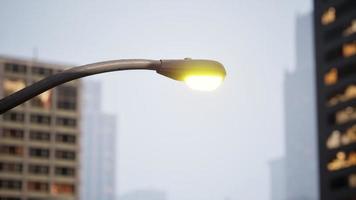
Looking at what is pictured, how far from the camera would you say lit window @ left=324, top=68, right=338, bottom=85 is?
119 meters

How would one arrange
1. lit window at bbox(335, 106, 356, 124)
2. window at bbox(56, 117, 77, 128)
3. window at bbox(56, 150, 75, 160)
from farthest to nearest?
window at bbox(56, 117, 77, 128)
window at bbox(56, 150, 75, 160)
lit window at bbox(335, 106, 356, 124)

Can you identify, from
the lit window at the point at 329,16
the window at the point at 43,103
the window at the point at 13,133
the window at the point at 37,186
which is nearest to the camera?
the lit window at the point at 329,16

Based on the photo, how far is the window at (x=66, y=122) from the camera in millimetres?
148750

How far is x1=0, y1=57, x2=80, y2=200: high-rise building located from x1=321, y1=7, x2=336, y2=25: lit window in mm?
50063

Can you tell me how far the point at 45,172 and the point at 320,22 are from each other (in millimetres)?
56758

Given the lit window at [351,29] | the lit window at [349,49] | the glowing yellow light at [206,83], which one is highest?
the lit window at [351,29]

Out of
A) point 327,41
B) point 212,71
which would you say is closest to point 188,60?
point 212,71

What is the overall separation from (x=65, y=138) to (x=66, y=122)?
10.6 ft

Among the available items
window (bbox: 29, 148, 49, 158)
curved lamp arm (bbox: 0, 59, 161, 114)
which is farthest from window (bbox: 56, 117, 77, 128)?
curved lamp arm (bbox: 0, 59, 161, 114)

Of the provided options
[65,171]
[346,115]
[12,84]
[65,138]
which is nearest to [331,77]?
[346,115]

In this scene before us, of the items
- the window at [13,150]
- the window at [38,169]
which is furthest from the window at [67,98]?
the window at [38,169]

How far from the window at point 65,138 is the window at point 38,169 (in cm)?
580

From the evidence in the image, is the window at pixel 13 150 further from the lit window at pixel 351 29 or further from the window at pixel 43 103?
the lit window at pixel 351 29

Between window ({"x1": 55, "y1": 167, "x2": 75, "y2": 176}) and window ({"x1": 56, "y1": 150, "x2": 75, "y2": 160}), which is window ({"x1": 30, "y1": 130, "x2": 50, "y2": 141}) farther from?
window ({"x1": 55, "y1": 167, "x2": 75, "y2": 176})
